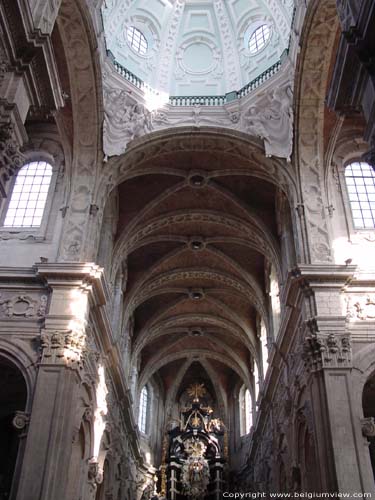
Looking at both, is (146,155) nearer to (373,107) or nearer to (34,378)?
(34,378)

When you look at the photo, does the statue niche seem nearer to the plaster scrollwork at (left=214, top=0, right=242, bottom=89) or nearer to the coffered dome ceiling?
the coffered dome ceiling

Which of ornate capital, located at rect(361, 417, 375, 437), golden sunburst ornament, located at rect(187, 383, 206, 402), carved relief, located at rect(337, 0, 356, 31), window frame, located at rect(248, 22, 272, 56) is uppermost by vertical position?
window frame, located at rect(248, 22, 272, 56)

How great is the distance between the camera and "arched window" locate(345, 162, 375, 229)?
18359 millimetres

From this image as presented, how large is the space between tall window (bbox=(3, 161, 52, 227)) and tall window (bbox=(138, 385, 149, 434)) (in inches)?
726

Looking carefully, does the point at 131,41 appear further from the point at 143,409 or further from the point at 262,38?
the point at 143,409

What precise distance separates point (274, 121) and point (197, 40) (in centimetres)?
728

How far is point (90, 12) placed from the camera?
17.1m

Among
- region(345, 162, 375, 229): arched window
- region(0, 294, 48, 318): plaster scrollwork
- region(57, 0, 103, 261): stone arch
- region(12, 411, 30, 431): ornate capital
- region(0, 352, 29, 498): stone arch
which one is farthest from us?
region(345, 162, 375, 229): arched window

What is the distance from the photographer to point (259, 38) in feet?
77.5

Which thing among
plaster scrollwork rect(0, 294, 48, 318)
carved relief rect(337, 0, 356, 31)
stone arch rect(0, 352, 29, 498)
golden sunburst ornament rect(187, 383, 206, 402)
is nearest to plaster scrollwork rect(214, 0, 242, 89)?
plaster scrollwork rect(0, 294, 48, 318)

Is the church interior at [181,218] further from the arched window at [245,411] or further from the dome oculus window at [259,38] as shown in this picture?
the arched window at [245,411]

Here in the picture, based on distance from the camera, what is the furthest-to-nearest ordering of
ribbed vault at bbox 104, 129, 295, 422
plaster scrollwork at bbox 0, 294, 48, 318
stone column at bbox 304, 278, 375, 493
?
ribbed vault at bbox 104, 129, 295, 422, plaster scrollwork at bbox 0, 294, 48, 318, stone column at bbox 304, 278, 375, 493

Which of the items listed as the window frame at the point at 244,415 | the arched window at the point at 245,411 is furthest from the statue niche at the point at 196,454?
the arched window at the point at 245,411

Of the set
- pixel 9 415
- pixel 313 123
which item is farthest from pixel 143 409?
pixel 313 123
